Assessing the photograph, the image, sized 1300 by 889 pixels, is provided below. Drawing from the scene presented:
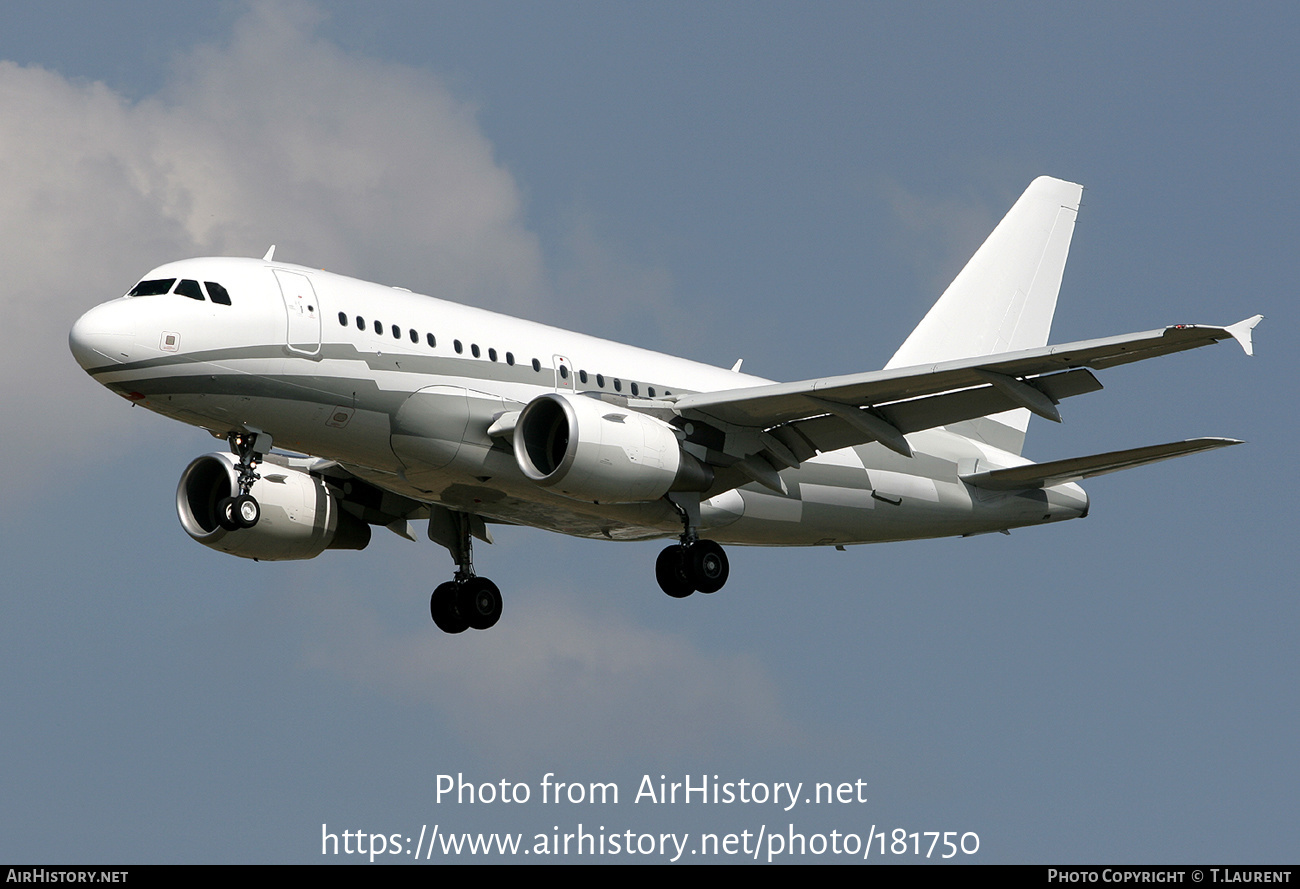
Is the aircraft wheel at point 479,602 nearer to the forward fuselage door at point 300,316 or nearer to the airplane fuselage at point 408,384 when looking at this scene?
the airplane fuselage at point 408,384

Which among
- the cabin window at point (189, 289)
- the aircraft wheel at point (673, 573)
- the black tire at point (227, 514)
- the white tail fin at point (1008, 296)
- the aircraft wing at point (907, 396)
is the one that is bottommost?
the black tire at point (227, 514)

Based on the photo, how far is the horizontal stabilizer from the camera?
104 ft

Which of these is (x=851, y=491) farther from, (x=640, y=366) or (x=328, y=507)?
(x=328, y=507)

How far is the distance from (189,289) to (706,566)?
1102 centimetres

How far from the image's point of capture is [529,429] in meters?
30.0

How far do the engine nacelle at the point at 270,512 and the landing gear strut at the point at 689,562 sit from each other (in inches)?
295

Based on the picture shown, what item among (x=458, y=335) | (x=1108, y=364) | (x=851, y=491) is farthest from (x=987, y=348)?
(x=458, y=335)

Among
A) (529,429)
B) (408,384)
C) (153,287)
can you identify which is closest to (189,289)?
(153,287)

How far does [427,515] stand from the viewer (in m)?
36.6

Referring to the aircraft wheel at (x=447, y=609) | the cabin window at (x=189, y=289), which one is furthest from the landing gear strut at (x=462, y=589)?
the cabin window at (x=189, y=289)

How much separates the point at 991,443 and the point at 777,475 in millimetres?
8201

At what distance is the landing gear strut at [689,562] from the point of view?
3259 centimetres

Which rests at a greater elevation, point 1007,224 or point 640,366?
point 1007,224

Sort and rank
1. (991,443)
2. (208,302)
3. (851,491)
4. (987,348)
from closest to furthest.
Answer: (208,302) → (851,491) → (991,443) → (987,348)
